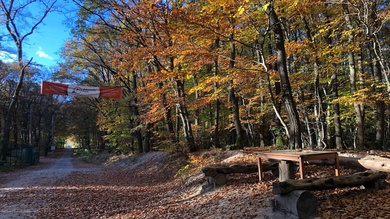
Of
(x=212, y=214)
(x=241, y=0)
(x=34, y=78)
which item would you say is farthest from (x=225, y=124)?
(x=34, y=78)

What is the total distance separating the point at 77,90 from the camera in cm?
1515

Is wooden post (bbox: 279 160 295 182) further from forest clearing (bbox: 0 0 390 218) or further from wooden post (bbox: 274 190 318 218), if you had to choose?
wooden post (bbox: 274 190 318 218)

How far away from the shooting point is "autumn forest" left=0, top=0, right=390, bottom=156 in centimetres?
903

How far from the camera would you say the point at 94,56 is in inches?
928

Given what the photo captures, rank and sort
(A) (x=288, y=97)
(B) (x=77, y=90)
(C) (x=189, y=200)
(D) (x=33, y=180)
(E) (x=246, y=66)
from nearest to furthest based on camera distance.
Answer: (C) (x=189, y=200)
(A) (x=288, y=97)
(D) (x=33, y=180)
(E) (x=246, y=66)
(B) (x=77, y=90)

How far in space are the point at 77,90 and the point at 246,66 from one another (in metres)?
8.95

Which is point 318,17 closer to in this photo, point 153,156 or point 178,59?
point 178,59

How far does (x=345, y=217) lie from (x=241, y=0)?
271 inches

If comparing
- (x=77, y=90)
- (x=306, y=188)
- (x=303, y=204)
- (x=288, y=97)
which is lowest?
(x=303, y=204)

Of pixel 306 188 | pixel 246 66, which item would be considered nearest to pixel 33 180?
pixel 246 66

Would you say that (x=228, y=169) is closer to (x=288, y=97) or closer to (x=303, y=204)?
(x=288, y=97)

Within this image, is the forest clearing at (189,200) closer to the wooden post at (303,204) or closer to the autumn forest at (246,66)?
A: the wooden post at (303,204)

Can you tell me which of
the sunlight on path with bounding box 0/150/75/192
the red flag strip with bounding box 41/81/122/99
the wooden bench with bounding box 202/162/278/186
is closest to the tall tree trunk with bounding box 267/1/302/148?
the wooden bench with bounding box 202/162/278/186

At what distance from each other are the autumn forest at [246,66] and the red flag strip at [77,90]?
1.08 meters
